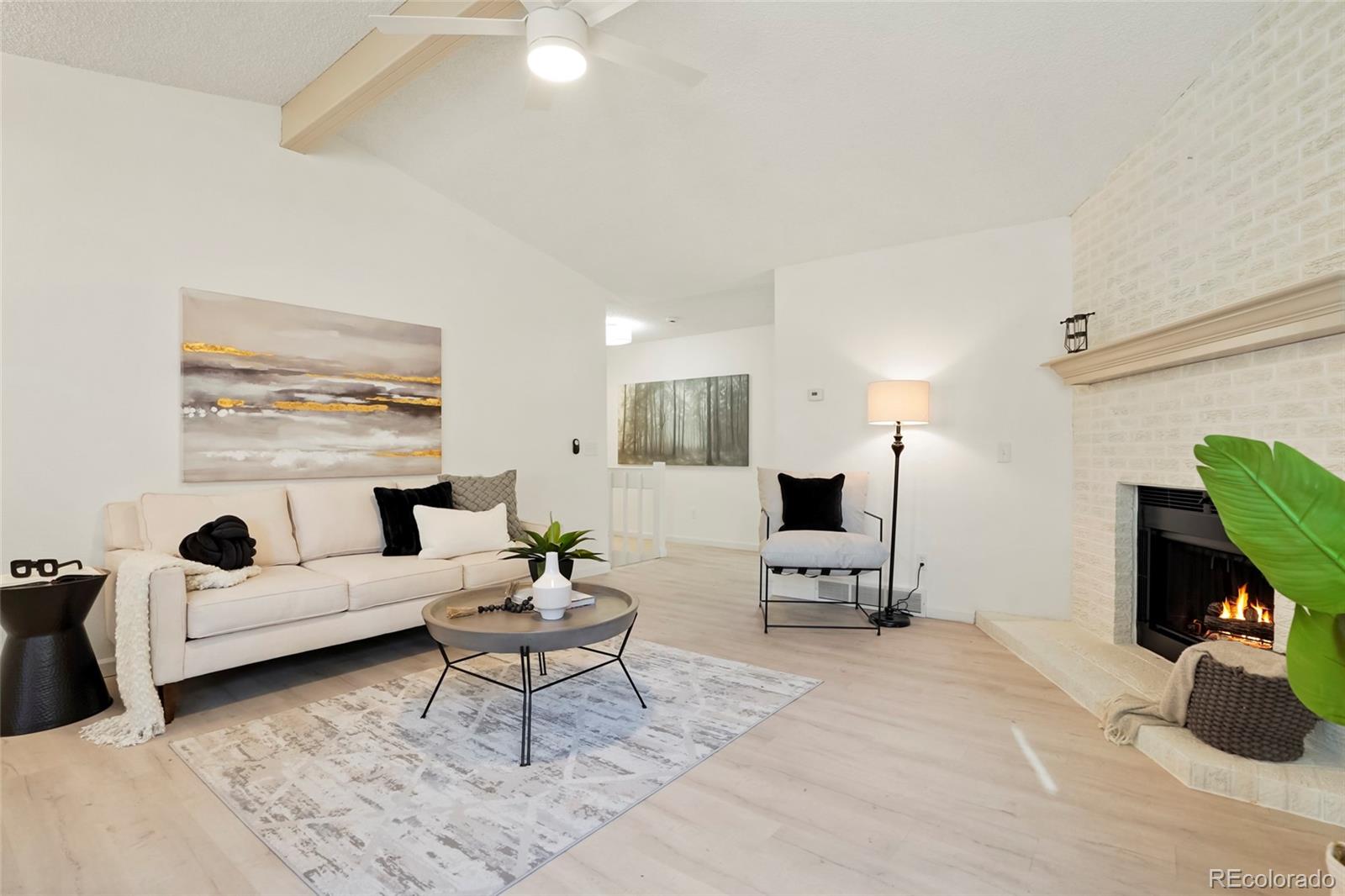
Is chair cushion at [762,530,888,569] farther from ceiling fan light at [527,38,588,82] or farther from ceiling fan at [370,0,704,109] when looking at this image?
ceiling fan light at [527,38,588,82]

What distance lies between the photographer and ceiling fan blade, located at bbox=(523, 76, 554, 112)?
2.45 m

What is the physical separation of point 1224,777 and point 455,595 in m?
2.82

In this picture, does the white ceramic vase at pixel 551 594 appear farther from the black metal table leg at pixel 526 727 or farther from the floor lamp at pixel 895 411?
the floor lamp at pixel 895 411

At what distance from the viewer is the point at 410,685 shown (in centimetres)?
292

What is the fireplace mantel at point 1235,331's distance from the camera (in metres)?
1.95

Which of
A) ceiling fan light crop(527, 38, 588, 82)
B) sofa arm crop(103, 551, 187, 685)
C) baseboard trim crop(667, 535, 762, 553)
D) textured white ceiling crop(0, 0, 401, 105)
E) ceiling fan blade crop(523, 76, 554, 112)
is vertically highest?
textured white ceiling crop(0, 0, 401, 105)

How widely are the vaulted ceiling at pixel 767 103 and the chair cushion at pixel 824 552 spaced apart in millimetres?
2058

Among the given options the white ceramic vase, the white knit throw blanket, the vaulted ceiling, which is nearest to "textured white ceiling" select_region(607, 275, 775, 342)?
the vaulted ceiling

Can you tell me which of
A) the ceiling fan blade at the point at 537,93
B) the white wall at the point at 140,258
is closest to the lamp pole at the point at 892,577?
the ceiling fan blade at the point at 537,93

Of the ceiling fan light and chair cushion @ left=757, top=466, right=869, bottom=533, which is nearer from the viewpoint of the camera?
the ceiling fan light

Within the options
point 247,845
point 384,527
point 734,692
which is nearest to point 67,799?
point 247,845

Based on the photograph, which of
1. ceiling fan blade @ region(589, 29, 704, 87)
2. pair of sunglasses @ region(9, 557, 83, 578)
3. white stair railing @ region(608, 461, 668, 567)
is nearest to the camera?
ceiling fan blade @ region(589, 29, 704, 87)

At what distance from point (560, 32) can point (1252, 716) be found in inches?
126

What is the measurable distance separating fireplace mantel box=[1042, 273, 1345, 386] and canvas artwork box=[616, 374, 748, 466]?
12.7ft
